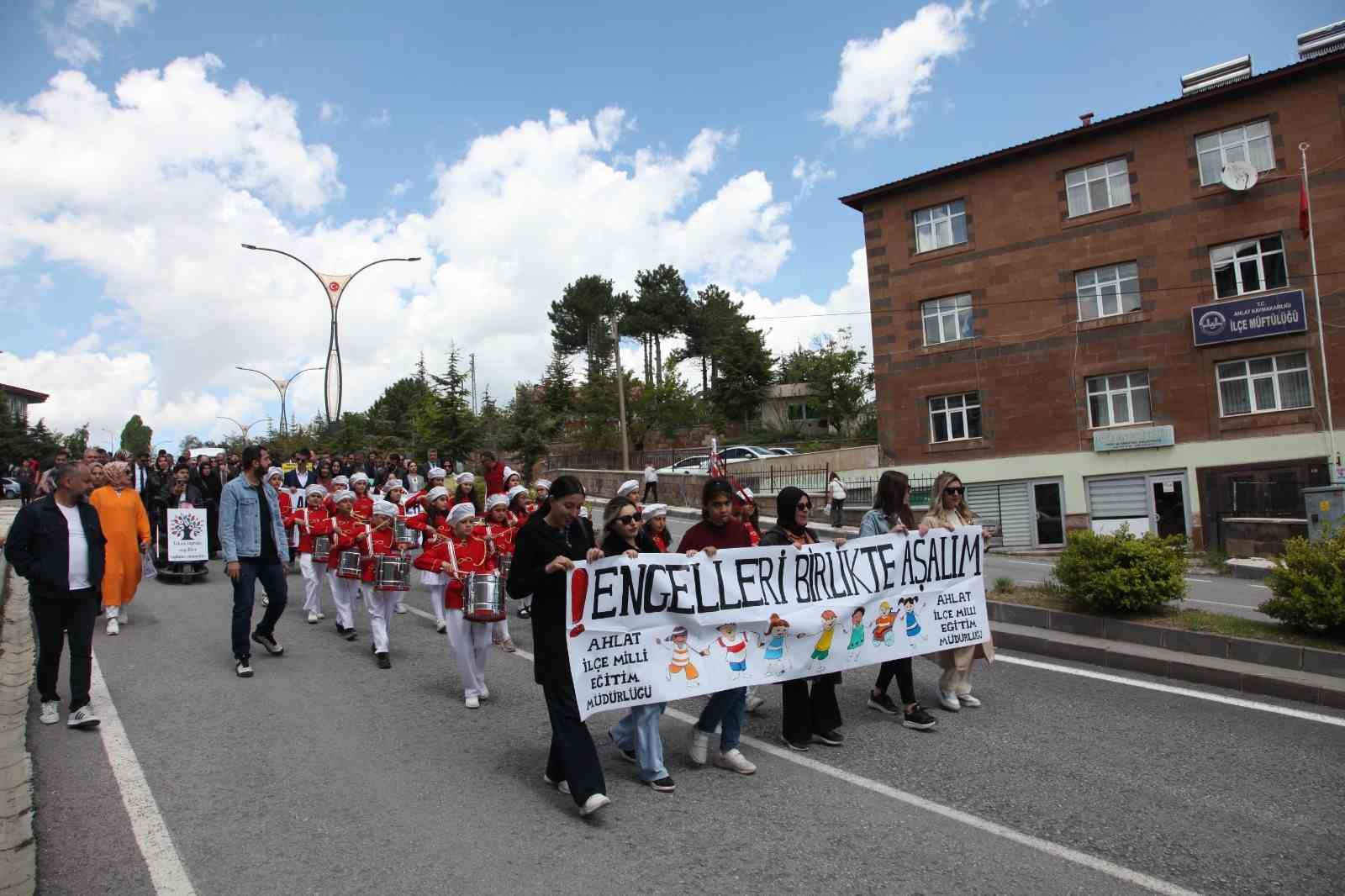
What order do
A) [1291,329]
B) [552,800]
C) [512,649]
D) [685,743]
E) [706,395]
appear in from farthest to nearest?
1. [706,395]
2. [1291,329]
3. [512,649]
4. [685,743]
5. [552,800]

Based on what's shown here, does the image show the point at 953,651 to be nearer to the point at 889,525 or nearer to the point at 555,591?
the point at 889,525

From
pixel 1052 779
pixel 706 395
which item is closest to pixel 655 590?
pixel 1052 779

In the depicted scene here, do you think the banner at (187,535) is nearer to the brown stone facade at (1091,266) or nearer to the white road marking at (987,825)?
the white road marking at (987,825)

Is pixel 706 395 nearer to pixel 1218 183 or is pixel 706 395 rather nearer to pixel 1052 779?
pixel 1218 183

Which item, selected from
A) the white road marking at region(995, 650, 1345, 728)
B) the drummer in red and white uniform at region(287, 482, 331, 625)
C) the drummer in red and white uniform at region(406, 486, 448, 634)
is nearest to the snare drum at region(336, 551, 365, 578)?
the drummer in red and white uniform at region(406, 486, 448, 634)

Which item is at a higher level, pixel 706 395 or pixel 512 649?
pixel 706 395

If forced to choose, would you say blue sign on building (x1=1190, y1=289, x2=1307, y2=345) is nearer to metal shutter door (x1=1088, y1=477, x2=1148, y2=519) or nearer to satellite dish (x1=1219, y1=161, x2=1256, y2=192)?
satellite dish (x1=1219, y1=161, x2=1256, y2=192)

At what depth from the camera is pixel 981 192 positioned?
96.9 feet

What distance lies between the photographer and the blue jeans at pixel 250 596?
8219mm

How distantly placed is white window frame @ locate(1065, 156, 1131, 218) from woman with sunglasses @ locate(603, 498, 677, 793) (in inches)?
1050

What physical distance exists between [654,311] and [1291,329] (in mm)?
54070

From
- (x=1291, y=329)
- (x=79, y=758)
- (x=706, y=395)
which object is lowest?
(x=79, y=758)

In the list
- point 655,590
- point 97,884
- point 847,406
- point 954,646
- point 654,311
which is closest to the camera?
point 97,884

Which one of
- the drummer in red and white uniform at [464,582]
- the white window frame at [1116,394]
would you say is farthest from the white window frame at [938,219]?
the drummer in red and white uniform at [464,582]
